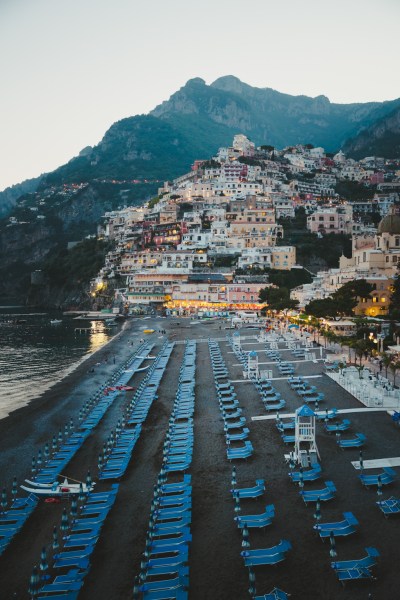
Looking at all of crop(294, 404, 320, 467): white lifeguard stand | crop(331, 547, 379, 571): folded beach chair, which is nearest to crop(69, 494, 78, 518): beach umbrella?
crop(294, 404, 320, 467): white lifeguard stand

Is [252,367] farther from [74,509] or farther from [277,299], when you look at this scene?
[277,299]

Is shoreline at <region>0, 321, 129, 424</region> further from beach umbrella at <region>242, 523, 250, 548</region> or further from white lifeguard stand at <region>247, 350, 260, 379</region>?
beach umbrella at <region>242, 523, 250, 548</region>

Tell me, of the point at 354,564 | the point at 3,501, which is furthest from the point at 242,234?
the point at 354,564

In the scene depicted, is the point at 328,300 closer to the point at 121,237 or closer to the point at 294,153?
the point at 121,237

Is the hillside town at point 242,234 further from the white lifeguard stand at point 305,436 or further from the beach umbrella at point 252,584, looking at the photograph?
the beach umbrella at point 252,584

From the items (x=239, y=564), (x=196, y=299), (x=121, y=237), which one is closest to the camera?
(x=239, y=564)

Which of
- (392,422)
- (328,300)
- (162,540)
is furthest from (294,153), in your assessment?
(162,540)

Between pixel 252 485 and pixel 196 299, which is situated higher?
pixel 196 299
